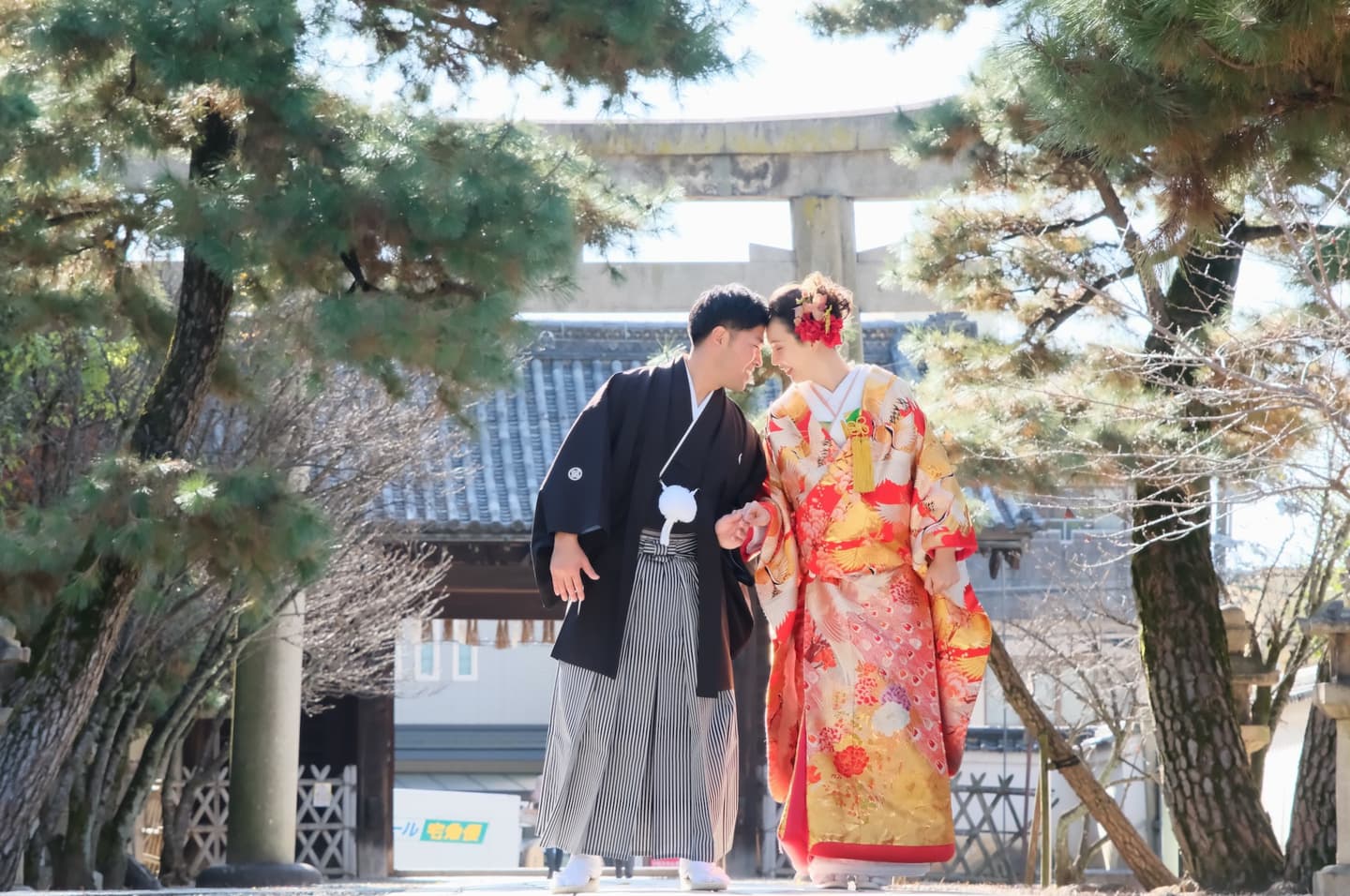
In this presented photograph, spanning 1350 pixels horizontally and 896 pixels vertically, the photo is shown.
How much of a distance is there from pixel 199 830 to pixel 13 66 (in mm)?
9574

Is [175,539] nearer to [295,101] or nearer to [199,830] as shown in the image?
[295,101]

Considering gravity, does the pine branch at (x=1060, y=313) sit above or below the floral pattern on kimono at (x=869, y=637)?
above

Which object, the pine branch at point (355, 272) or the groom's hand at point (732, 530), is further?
the pine branch at point (355, 272)

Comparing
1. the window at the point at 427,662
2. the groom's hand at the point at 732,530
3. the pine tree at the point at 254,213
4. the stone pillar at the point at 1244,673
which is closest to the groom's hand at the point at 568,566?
the groom's hand at the point at 732,530

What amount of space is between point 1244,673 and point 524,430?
8005 millimetres

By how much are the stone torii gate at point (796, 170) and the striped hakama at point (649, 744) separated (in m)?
9.15

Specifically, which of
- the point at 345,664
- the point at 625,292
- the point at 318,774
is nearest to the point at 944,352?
the point at 625,292

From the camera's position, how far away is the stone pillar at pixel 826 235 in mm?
13977

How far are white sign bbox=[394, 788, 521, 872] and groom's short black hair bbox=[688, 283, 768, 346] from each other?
49.4ft

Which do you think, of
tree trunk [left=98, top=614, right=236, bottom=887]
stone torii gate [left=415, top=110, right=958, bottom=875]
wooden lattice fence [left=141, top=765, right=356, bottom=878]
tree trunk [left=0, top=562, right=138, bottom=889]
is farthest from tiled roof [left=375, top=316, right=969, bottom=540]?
tree trunk [left=0, top=562, right=138, bottom=889]

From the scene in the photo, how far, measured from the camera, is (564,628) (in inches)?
194

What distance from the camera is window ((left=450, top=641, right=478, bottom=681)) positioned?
33.2 m

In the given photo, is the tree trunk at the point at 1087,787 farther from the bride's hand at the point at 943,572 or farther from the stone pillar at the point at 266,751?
the stone pillar at the point at 266,751

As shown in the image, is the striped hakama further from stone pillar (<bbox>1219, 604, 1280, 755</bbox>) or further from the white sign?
the white sign
